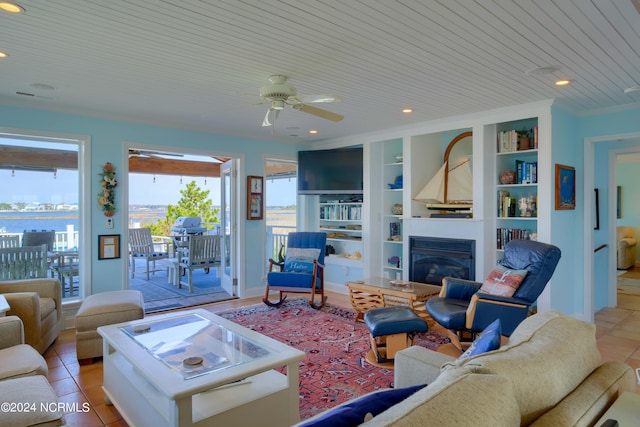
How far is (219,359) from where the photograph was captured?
2221 mm

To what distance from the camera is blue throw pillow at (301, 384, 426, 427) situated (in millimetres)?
973

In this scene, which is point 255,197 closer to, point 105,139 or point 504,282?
point 105,139

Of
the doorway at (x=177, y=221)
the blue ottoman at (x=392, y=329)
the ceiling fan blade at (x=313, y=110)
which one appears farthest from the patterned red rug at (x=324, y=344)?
the ceiling fan blade at (x=313, y=110)

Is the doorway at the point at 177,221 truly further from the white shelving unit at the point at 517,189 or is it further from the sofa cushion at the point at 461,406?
the sofa cushion at the point at 461,406

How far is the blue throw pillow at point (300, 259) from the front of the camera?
5.27 metres

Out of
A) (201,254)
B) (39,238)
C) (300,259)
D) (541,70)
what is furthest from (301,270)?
(541,70)

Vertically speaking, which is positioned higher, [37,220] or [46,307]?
[37,220]

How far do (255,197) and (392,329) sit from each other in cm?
345

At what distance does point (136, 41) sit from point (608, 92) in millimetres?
4181

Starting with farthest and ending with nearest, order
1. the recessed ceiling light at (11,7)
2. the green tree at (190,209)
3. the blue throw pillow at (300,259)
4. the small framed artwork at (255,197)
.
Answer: the green tree at (190,209) → the small framed artwork at (255,197) → the blue throw pillow at (300,259) → the recessed ceiling light at (11,7)

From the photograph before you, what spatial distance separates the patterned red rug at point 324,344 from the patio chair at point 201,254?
5.20ft

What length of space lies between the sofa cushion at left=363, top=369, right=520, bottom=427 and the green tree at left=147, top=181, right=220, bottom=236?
360 inches

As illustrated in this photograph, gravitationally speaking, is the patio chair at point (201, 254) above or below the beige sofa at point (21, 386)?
above

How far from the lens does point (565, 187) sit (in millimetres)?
4266
